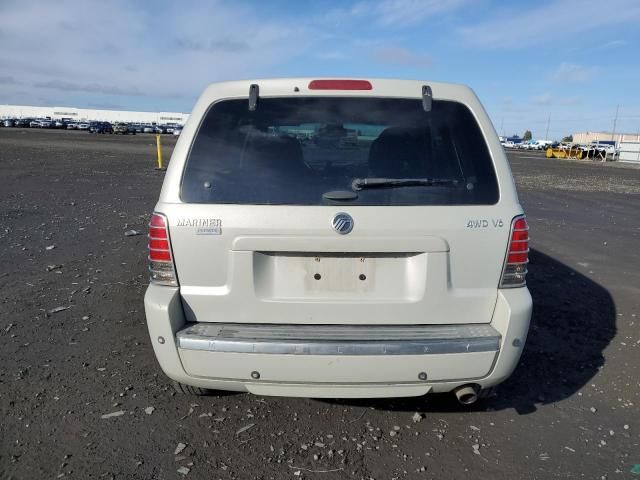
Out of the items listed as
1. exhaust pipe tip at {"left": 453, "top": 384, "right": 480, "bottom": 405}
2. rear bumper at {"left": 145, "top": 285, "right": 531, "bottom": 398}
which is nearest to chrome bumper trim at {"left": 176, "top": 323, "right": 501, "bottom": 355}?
rear bumper at {"left": 145, "top": 285, "right": 531, "bottom": 398}

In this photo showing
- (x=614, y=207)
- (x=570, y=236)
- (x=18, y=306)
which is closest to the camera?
(x=18, y=306)

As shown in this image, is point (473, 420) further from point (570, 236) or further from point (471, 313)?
point (570, 236)

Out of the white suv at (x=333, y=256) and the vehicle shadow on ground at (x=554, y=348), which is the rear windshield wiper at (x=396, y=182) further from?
the vehicle shadow on ground at (x=554, y=348)

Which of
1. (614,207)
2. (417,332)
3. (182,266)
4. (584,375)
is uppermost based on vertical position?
(182,266)

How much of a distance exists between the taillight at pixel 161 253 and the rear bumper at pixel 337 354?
0.06 m

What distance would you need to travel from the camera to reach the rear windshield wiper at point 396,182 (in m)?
2.90

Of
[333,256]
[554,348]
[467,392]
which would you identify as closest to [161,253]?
[333,256]

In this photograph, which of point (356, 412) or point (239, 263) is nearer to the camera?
point (239, 263)

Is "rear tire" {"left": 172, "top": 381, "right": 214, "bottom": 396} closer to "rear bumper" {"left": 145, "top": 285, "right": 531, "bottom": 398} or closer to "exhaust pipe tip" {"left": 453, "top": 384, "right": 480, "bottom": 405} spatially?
"rear bumper" {"left": 145, "top": 285, "right": 531, "bottom": 398}

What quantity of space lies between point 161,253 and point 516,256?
78.8 inches

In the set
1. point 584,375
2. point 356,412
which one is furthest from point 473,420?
point 584,375

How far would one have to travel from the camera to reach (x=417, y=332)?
2.90 meters

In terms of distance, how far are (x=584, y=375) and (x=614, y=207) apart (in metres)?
12.3

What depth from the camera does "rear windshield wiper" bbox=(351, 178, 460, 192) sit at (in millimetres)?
2902
